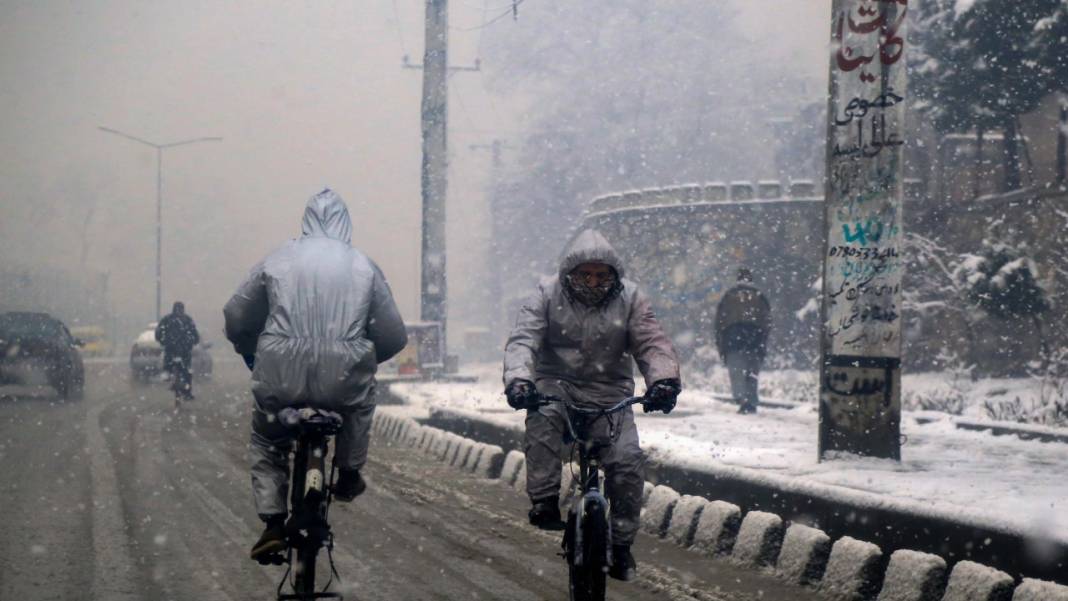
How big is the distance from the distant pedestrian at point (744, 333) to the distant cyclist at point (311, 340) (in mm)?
11722

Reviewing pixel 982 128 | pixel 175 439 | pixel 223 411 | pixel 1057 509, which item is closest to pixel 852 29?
pixel 1057 509

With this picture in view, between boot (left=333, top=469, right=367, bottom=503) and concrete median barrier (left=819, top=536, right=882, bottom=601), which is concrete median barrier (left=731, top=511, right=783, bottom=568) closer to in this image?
concrete median barrier (left=819, top=536, right=882, bottom=601)

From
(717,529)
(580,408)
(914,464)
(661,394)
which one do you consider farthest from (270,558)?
(914,464)

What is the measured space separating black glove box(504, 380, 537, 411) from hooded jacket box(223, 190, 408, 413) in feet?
1.65

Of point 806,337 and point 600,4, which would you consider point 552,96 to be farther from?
point 806,337

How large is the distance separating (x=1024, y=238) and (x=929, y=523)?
81.5 ft

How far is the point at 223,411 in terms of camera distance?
19859 millimetres

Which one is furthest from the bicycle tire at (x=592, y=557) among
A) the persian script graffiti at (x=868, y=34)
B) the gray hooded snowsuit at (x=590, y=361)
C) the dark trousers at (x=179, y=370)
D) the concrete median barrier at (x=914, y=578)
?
the dark trousers at (x=179, y=370)

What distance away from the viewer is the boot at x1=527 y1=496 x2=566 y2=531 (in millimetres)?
5578

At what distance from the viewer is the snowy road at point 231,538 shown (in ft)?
20.5

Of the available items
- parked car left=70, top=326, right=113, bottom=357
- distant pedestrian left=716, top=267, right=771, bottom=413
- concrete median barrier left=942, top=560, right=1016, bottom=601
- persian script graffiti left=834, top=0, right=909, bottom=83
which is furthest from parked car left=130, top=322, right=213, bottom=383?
concrete median barrier left=942, top=560, right=1016, bottom=601

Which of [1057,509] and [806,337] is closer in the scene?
[1057,509]

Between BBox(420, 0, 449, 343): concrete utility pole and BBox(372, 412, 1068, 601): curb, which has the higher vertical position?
BBox(420, 0, 449, 343): concrete utility pole

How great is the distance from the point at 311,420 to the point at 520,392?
92cm
